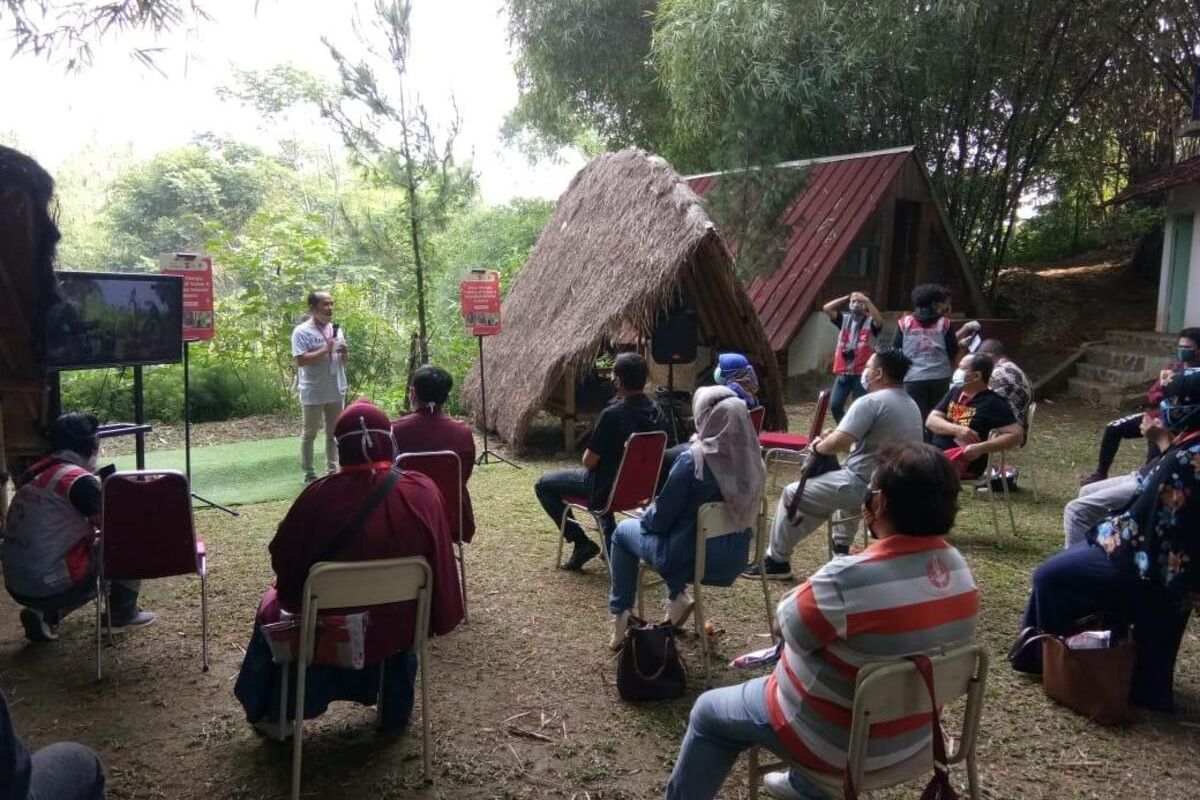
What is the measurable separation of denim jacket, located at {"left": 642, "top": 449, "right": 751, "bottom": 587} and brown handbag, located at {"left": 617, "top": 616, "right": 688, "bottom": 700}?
26 cm

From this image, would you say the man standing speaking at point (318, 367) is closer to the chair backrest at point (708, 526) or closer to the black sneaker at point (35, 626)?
the black sneaker at point (35, 626)

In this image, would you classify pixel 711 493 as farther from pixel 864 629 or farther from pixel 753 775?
pixel 864 629

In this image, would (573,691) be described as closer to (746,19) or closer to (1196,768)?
(1196,768)

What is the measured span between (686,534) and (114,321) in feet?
11.5

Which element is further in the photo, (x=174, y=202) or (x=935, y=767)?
(x=174, y=202)

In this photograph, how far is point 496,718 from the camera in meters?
3.10

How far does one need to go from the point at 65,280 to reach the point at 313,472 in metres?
2.65

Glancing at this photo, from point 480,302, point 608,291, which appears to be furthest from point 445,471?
point 608,291

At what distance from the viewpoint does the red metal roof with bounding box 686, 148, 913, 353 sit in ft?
36.7

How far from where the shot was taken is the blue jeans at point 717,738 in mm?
2070

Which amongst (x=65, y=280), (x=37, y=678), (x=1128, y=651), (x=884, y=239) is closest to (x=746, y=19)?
(x=884, y=239)

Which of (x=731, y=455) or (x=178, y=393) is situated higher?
(x=731, y=455)

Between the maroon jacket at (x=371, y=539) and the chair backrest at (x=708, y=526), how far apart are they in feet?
3.29

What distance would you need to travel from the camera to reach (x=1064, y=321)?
41.2 ft
